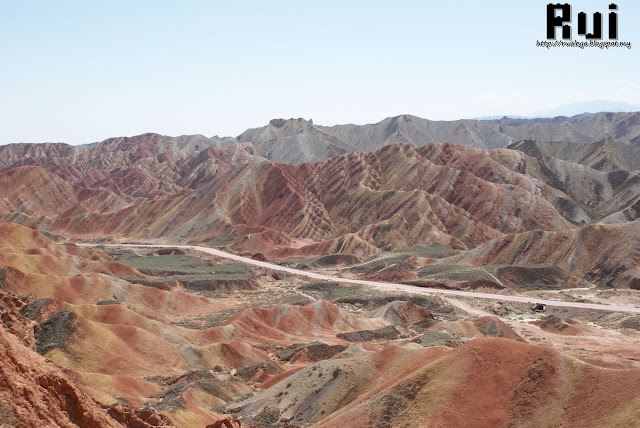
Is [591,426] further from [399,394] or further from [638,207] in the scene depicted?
[638,207]

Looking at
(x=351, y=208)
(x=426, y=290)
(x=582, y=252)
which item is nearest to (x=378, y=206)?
(x=351, y=208)

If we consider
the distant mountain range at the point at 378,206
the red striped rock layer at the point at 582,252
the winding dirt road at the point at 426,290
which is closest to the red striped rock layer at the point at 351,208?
the distant mountain range at the point at 378,206

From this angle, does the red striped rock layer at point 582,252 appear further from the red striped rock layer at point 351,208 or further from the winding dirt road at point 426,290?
the red striped rock layer at point 351,208

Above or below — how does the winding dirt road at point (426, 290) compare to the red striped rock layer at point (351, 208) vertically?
below

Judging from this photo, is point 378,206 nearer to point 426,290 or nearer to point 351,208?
point 351,208

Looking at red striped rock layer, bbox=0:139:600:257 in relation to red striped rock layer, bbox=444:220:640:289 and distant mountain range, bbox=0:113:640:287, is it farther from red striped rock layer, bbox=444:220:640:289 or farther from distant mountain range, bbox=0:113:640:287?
red striped rock layer, bbox=444:220:640:289

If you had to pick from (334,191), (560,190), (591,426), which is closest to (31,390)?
(591,426)

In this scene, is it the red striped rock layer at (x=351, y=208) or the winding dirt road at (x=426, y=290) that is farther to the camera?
the red striped rock layer at (x=351, y=208)

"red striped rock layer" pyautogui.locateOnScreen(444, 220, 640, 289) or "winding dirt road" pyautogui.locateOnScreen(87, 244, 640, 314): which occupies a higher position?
"red striped rock layer" pyautogui.locateOnScreen(444, 220, 640, 289)

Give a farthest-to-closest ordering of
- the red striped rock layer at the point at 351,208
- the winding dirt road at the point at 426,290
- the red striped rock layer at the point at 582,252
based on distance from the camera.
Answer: the red striped rock layer at the point at 351,208 < the red striped rock layer at the point at 582,252 < the winding dirt road at the point at 426,290

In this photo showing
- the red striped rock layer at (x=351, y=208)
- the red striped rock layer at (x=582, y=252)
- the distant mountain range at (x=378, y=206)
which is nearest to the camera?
the red striped rock layer at (x=582, y=252)

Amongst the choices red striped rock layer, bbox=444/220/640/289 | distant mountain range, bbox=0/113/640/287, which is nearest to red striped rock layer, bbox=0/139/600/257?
distant mountain range, bbox=0/113/640/287
